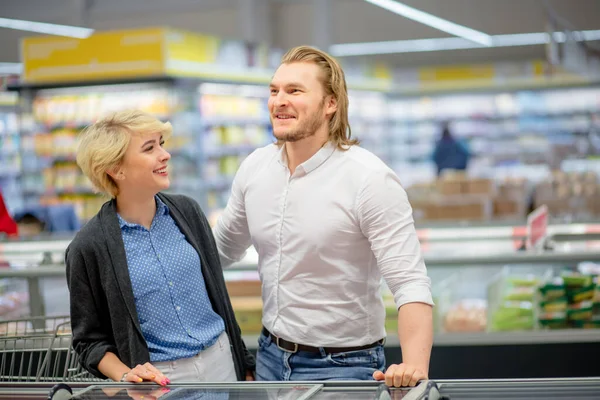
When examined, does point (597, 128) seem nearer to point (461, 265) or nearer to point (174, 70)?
point (174, 70)

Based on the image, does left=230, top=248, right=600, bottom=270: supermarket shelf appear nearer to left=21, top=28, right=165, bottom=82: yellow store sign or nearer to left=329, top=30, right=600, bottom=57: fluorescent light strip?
left=21, top=28, right=165, bottom=82: yellow store sign

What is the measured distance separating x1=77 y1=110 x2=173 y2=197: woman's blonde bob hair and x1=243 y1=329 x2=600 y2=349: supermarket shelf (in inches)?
83.7

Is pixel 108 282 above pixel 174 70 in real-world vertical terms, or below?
below

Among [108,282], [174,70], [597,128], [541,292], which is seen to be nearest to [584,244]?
[541,292]

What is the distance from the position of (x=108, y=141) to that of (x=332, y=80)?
2.15 feet

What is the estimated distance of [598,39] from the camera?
56.4 ft

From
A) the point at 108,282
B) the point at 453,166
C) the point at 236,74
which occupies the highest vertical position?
the point at 236,74

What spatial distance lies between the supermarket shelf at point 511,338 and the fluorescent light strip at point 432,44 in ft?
42.3

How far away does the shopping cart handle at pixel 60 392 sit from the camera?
186 cm

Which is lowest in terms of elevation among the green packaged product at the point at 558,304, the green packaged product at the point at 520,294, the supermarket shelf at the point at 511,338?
the supermarket shelf at the point at 511,338

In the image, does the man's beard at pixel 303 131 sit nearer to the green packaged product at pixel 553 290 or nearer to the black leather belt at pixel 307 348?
the black leather belt at pixel 307 348

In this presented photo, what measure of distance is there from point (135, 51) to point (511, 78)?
9807mm

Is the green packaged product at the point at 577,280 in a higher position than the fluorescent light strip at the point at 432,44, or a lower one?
lower

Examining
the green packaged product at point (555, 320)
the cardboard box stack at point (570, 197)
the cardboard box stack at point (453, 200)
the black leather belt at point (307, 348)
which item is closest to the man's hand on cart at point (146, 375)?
the black leather belt at point (307, 348)
